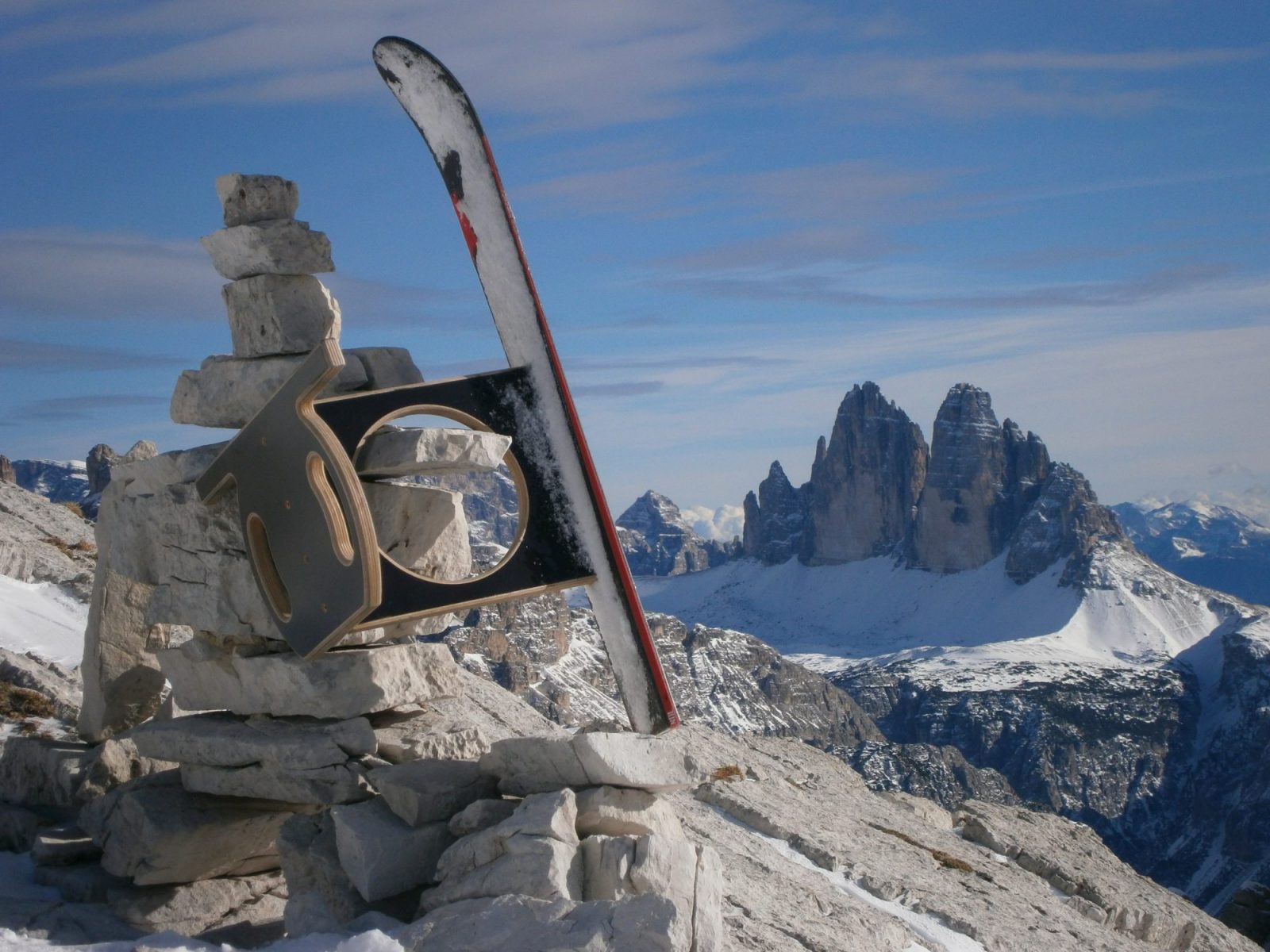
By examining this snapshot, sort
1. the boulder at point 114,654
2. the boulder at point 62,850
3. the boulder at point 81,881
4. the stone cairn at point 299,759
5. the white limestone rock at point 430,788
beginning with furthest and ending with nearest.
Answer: the boulder at point 114,654 < the boulder at point 62,850 < the boulder at point 81,881 < the white limestone rock at point 430,788 < the stone cairn at point 299,759

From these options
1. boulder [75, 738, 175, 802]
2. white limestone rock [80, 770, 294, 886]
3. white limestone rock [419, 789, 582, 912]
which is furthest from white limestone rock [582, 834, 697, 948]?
boulder [75, 738, 175, 802]

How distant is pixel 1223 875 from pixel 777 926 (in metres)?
206

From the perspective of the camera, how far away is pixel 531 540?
37.2 ft

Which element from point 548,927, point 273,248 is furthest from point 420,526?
point 548,927

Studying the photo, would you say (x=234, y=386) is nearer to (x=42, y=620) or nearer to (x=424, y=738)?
(x=424, y=738)

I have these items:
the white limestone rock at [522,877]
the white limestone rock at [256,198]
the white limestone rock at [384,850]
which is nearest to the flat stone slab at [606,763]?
the white limestone rock at [522,877]

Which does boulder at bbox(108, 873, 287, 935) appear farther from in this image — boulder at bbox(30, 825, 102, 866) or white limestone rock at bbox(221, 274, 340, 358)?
white limestone rock at bbox(221, 274, 340, 358)

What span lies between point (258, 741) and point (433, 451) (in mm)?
3219

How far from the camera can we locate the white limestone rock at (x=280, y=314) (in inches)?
468

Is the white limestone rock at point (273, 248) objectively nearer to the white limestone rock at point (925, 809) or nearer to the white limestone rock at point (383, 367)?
the white limestone rock at point (383, 367)

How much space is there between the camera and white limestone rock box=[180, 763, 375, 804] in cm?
1094

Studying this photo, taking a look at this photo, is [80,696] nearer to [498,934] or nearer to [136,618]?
[136,618]

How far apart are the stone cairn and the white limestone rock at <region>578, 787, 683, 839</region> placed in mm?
17

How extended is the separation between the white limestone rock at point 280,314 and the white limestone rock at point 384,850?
14.9ft
